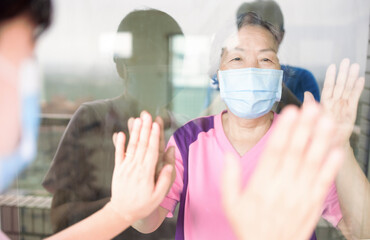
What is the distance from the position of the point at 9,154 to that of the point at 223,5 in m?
0.92

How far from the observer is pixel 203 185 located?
1023 mm

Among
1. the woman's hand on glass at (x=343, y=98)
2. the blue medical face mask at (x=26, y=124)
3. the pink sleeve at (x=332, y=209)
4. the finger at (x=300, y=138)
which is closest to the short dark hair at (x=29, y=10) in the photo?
the blue medical face mask at (x=26, y=124)

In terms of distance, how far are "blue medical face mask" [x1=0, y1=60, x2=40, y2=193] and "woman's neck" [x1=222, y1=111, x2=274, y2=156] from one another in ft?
1.95

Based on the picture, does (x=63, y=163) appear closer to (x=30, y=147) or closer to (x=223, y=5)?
(x=30, y=147)

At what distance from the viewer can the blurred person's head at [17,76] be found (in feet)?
2.07

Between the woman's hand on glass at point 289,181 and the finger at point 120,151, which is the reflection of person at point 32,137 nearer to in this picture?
the finger at point 120,151

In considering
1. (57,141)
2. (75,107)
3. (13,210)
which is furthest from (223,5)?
(13,210)

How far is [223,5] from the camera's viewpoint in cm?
124

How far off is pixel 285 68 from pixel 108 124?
2.07ft

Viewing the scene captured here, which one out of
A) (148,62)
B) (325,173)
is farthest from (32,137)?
(325,173)

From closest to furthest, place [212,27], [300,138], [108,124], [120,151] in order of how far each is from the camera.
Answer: [300,138] → [120,151] → [108,124] → [212,27]

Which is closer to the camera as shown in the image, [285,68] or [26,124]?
[26,124]

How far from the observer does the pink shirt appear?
997 millimetres

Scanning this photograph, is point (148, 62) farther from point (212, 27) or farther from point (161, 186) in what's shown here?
point (161, 186)
